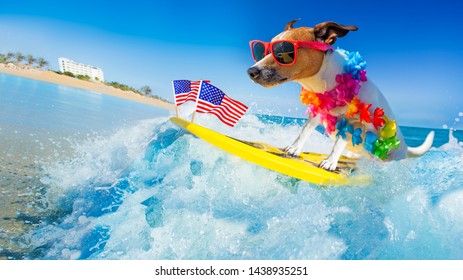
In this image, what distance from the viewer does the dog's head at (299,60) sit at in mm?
2027

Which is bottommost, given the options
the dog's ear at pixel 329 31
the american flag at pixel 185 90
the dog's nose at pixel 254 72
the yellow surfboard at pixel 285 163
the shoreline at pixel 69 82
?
the shoreline at pixel 69 82

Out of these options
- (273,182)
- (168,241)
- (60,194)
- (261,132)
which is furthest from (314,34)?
(60,194)

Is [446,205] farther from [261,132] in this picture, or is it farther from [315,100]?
[261,132]

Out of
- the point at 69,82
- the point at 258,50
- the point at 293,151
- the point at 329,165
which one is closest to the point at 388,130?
the point at 329,165

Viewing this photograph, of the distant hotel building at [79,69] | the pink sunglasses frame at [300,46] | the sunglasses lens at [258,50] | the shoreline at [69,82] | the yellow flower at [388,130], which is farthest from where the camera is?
the distant hotel building at [79,69]

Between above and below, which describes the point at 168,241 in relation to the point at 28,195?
above

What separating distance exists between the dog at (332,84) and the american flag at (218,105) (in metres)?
0.48

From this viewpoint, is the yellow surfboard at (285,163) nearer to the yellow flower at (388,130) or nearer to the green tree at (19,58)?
the yellow flower at (388,130)

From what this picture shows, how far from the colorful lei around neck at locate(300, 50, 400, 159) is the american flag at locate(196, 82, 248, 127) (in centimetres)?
53

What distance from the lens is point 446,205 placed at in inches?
78.6

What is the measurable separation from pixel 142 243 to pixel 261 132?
83.9 inches

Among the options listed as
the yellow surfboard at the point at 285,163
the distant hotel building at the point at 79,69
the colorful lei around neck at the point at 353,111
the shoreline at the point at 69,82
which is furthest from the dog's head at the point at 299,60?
the distant hotel building at the point at 79,69
